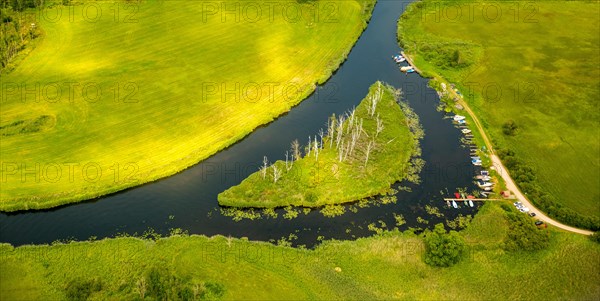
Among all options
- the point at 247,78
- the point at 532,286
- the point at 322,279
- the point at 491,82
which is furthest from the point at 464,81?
the point at 322,279

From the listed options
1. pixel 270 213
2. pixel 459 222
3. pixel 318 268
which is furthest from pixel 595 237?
pixel 270 213

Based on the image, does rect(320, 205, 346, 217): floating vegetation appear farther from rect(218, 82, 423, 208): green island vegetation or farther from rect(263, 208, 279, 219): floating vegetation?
rect(263, 208, 279, 219): floating vegetation

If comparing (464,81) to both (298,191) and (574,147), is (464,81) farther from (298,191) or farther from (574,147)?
(298,191)

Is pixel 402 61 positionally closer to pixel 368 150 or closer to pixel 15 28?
pixel 368 150

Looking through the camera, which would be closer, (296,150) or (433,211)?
(433,211)

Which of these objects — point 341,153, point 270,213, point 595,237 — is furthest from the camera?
point 341,153

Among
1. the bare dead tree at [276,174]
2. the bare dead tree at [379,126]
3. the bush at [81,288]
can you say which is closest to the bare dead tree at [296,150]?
the bare dead tree at [276,174]

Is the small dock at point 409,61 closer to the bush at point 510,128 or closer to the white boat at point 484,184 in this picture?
the bush at point 510,128
